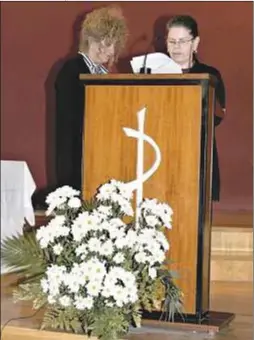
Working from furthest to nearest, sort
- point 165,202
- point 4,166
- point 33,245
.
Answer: point 4,166 → point 165,202 → point 33,245

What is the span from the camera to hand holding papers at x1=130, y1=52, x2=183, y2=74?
289 centimetres

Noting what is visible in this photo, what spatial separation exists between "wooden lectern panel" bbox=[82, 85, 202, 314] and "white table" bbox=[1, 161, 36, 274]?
147cm

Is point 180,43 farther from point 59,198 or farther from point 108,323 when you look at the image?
point 108,323

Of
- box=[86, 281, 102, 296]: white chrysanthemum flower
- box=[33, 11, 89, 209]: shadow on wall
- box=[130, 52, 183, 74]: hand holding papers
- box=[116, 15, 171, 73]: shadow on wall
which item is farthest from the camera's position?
box=[33, 11, 89, 209]: shadow on wall

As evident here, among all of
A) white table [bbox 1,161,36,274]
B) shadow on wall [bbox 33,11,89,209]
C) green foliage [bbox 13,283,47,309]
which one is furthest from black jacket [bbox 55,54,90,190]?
shadow on wall [bbox 33,11,89,209]

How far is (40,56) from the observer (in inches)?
232

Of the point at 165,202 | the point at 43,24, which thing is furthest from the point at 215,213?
the point at 165,202

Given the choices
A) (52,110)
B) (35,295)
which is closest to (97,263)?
(35,295)

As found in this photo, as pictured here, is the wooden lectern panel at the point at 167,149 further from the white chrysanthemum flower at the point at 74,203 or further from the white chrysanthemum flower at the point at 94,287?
the white chrysanthemum flower at the point at 94,287

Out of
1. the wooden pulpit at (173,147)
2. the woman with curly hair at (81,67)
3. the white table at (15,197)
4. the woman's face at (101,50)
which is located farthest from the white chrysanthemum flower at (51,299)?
the white table at (15,197)

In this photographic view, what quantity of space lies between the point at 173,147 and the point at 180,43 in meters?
0.50

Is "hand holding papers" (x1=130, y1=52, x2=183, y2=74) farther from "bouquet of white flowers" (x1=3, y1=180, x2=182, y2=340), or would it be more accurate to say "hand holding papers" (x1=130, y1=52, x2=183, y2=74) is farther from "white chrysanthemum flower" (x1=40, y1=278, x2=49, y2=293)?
"white chrysanthemum flower" (x1=40, y1=278, x2=49, y2=293)

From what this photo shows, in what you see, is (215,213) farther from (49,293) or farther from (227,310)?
(49,293)

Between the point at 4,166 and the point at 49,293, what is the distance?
7.25 feet
